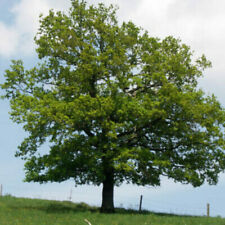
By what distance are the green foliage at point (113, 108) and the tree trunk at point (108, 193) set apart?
53cm

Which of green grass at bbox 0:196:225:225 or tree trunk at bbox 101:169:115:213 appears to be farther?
tree trunk at bbox 101:169:115:213

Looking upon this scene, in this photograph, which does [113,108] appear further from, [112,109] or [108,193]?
[108,193]

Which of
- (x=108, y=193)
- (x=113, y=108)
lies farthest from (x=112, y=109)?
(x=108, y=193)

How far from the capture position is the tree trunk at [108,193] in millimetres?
32125

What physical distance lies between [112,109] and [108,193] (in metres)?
8.49

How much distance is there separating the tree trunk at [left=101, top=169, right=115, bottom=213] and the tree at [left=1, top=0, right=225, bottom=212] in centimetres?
9

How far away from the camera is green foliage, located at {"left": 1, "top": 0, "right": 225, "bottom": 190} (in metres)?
29.3

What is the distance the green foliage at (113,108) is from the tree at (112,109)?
87mm

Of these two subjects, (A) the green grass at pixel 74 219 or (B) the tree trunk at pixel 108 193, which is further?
(B) the tree trunk at pixel 108 193

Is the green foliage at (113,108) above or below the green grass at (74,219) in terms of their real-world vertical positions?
above

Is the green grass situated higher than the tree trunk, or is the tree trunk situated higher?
the tree trunk

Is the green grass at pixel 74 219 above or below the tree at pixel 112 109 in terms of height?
below

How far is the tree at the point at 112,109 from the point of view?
29.3 metres

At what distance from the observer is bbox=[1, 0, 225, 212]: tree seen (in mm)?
29312
